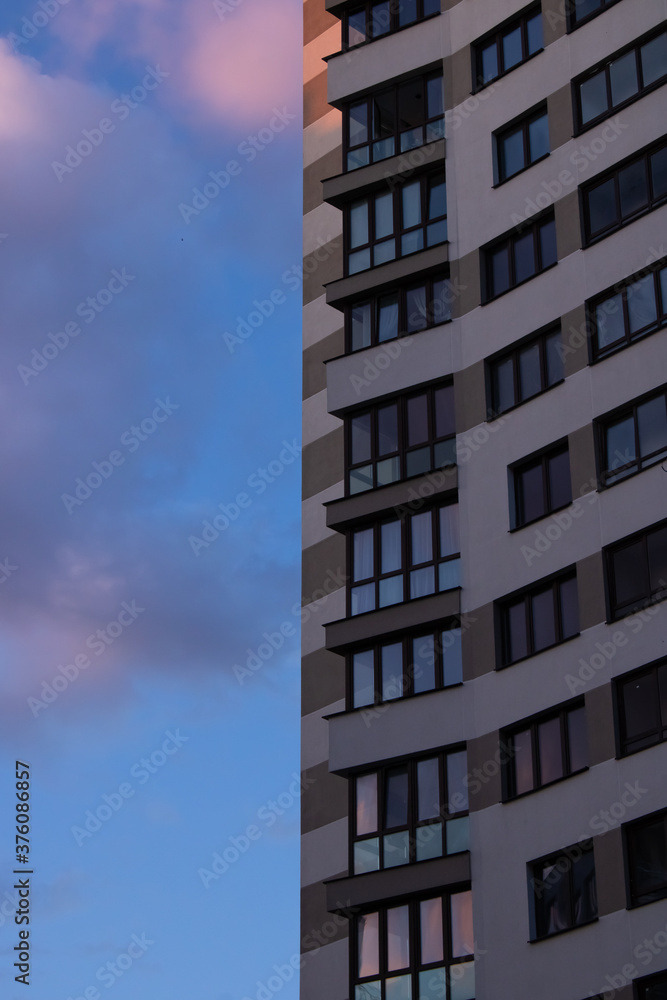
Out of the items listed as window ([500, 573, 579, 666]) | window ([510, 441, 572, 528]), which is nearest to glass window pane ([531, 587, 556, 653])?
window ([500, 573, 579, 666])

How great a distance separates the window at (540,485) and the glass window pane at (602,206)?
5.55 m

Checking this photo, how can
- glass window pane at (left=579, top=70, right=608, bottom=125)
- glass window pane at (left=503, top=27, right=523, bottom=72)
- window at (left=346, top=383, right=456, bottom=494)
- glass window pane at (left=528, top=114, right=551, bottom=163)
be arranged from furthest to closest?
glass window pane at (left=503, top=27, right=523, bottom=72) < glass window pane at (left=528, top=114, right=551, bottom=163) < window at (left=346, top=383, right=456, bottom=494) < glass window pane at (left=579, top=70, right=608, bottom=125)

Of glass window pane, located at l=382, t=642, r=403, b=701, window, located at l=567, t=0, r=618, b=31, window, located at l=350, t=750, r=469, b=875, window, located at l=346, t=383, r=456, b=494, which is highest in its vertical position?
window, located at l=567, t=0, r=618, b=31

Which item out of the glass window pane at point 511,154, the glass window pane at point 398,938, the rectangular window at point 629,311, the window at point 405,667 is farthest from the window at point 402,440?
the glass window pane at point 398,938

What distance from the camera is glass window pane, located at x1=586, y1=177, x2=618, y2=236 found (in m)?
38.9

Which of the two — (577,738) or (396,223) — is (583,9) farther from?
(577,738)

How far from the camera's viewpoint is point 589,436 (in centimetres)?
3719

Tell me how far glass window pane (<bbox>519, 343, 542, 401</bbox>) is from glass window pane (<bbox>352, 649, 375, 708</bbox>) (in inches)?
295

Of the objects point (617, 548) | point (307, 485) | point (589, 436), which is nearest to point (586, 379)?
point (589, 436)

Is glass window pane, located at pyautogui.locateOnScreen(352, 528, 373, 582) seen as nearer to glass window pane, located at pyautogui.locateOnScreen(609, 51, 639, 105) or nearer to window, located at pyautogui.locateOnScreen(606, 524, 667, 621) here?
window, located at pyautogui.locateOnScreen(606, 524, 667, 621)

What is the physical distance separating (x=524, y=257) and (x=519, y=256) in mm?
197

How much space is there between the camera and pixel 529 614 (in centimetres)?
3750

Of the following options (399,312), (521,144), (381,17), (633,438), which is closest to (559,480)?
(633,438)

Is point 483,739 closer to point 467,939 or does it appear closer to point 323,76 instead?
point 467,939
